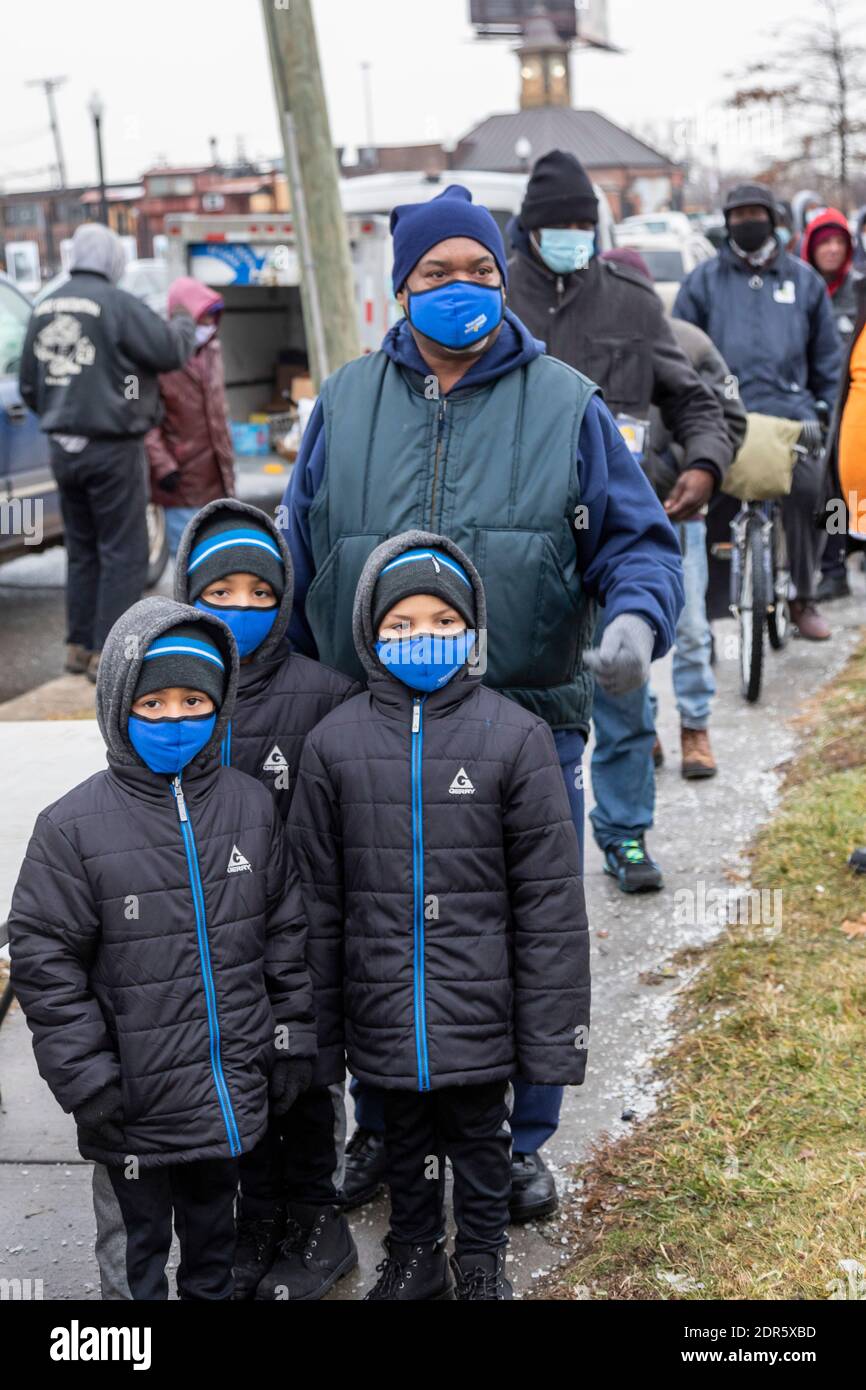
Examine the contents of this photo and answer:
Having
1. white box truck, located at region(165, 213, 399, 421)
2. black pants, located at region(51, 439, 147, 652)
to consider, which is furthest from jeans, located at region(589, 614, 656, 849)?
white box truck, located at region(165, 213, 399, 421)

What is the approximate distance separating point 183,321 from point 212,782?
593 centimetres

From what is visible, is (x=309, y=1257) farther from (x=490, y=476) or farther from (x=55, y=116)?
(x=55, y=116)

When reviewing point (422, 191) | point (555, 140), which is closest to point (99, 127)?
point (422, 191)

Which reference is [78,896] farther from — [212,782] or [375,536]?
[375,536]

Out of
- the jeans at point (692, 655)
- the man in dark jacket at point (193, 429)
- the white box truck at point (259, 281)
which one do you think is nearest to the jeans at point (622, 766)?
the jeans at point (692, 655)

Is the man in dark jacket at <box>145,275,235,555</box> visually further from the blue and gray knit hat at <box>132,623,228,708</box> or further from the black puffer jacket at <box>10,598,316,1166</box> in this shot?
the black puffer jacket at <box>10,598,316,1166</box>

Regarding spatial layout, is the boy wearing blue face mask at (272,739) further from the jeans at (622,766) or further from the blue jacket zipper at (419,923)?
Result: the jeans at (622,766)

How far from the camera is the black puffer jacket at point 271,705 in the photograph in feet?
10.5

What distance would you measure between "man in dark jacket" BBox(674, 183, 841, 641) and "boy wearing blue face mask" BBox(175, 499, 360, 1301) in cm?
499

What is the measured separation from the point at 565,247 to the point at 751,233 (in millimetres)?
2911

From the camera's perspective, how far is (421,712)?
3.00m

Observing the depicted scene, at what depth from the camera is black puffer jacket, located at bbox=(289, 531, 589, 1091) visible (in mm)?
2945

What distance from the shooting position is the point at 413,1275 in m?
3.14

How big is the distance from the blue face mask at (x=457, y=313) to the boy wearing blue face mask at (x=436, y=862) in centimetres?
43
